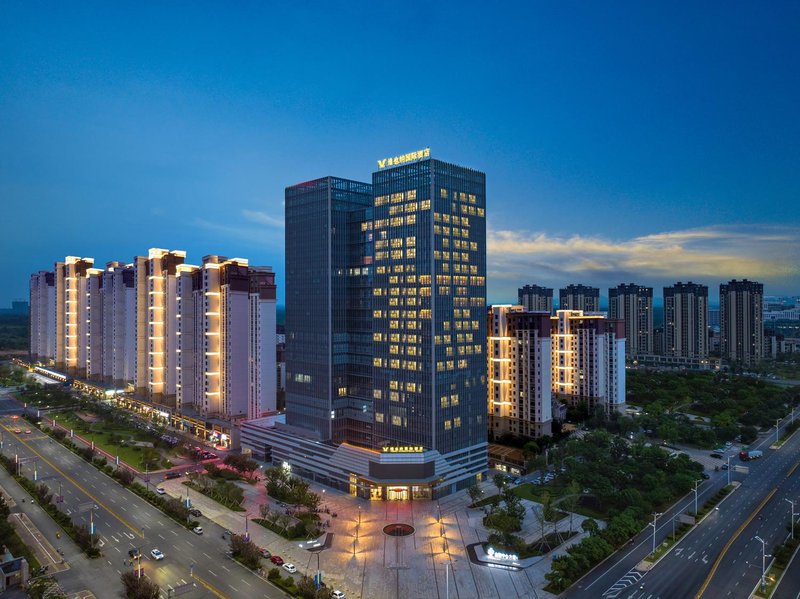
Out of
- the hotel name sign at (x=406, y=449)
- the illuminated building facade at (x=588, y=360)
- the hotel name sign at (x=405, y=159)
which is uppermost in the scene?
the hotel name sign at (x=405, y=159)

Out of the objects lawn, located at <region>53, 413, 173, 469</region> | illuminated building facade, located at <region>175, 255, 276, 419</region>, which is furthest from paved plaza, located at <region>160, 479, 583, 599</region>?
illuminated building facade, located at <region>175, 255, 276, 419</region>

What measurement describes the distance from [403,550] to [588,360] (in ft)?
335

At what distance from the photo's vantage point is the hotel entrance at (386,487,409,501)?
96188 mm

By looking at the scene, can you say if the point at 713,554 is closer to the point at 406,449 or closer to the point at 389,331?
the point at 406,449

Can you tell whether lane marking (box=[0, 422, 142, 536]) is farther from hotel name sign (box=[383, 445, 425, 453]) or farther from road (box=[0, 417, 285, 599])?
hotel name sign (box=[383, 445, 425, 453])

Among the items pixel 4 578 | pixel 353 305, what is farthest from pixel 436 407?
pixel 4 578

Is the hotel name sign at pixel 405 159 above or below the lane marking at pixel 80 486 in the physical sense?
above

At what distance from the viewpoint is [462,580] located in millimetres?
68312

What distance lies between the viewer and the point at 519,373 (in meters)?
141

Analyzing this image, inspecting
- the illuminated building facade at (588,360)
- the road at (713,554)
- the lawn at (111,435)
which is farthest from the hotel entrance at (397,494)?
the illuminated building facade at (588,360)

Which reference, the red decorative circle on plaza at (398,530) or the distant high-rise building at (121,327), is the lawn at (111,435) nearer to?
the distant high-rise building at (121,327)

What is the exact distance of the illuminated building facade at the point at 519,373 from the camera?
136750 mm

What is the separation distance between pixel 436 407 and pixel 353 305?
99.7 feet

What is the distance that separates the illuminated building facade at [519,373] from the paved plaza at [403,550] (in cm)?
4040
